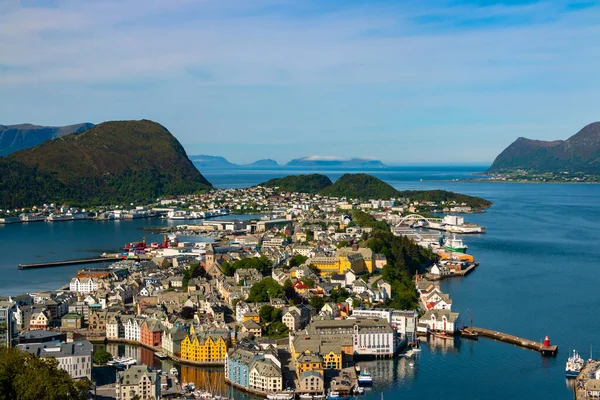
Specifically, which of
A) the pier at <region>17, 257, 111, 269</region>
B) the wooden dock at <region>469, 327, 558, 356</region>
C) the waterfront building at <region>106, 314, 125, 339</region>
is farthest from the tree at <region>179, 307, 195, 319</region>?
the pier at <region>17, 257, 111, 269</region>

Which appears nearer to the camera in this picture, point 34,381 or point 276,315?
point 34,381

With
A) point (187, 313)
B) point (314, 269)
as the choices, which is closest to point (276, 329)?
point (187, 313)

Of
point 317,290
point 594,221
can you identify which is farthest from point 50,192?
point 317,290

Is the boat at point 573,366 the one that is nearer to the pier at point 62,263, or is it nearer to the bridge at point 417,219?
the pier at point 62,263

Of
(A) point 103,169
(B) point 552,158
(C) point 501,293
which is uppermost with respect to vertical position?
(B) point 552,158

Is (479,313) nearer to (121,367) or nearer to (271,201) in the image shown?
(121,367)

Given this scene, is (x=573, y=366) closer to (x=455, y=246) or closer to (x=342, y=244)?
(x=342, y=244)
